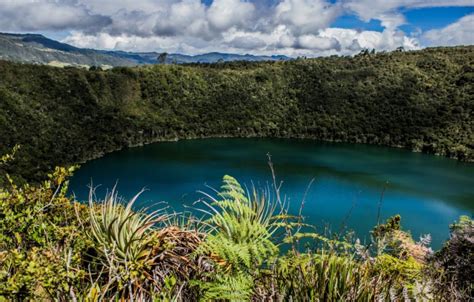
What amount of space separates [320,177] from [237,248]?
42.4 m

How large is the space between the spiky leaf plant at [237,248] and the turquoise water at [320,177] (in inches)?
906

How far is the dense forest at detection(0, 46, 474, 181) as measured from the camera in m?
50.8

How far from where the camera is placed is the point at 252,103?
76.4 metres

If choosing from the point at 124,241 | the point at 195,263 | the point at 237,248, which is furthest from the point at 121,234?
the point at 237,248

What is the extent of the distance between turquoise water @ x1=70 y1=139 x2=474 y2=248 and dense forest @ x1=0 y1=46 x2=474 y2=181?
4090 mm

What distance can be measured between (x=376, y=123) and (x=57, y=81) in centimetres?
4999

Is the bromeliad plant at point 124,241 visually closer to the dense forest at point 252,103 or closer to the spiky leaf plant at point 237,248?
the spiky leaf plant at point 237,248

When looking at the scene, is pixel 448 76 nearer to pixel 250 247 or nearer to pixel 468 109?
pixel 468 109

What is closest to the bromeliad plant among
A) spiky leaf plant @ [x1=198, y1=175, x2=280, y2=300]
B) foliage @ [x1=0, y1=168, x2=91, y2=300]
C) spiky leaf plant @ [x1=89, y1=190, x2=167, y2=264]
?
spiky leaf plant @ [x1=89, y1=190, x2=167, y2=264]

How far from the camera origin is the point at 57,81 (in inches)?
2233

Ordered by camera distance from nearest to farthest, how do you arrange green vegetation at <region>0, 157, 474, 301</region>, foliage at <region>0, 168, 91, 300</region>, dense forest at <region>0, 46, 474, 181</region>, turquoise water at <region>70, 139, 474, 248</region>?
green vegetation at <region>0, 157, 474, 301</region> → foliage at <region>0, 168, 91, 300</region> → turquoise water at <region>70, 139, 474, 248</region> → dense forest at <region>0, 46, 474, 181</region>

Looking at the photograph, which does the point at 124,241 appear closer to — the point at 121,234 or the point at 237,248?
the point at 121,234

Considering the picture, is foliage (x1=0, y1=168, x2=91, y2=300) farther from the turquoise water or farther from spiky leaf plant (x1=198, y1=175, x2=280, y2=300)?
the turquoise water

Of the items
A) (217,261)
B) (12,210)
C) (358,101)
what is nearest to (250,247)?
(217,261)
